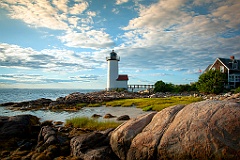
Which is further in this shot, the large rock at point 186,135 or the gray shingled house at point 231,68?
the gray shingled house at point 231,68

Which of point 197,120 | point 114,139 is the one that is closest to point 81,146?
point 114,139

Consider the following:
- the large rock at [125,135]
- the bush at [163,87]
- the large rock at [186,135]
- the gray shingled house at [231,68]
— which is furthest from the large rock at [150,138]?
the gray shingled house at [231,68]

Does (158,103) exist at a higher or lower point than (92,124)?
higher

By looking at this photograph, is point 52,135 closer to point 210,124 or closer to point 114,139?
point 114,139

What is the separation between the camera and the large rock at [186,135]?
19.7 feet

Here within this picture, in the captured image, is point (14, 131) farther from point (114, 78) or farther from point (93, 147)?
point (114, 78)

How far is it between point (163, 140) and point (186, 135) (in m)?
0.80

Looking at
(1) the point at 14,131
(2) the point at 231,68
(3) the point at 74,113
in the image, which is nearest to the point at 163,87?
(2) the point at 231,68

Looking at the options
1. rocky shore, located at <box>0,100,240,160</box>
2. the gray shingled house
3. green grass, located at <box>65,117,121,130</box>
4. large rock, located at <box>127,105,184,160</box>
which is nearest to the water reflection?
green grass, located at <box>65,117,121,130</box>

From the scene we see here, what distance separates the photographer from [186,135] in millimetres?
6488

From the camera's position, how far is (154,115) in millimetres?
8469

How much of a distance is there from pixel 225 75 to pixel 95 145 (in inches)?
2043

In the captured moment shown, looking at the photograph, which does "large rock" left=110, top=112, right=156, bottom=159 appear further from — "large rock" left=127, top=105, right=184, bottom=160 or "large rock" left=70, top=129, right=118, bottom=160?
"large rock" left=70, top=129, right=118, bottom=160

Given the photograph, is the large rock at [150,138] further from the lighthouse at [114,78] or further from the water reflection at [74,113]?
the lighthouse at [114,78]
